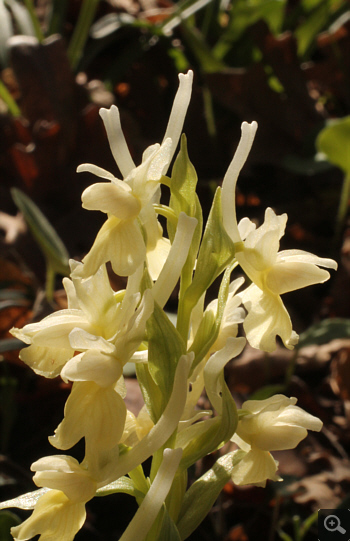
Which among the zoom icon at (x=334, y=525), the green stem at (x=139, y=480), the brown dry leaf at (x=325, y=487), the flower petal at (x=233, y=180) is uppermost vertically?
the flower petal at (x=233, y=180)

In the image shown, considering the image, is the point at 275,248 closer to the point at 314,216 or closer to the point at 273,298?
the point at 273,298

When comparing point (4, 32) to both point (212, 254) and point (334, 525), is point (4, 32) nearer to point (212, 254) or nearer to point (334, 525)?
point (212, 254)

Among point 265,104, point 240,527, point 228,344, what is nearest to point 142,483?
point 228,344

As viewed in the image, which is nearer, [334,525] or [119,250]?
[119,250]

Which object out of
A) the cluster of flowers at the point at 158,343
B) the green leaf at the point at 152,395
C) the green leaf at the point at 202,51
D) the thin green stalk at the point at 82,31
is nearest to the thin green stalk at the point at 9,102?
the thin green stalk at the point at 82,31

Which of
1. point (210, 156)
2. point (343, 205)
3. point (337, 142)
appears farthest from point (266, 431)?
point (210, 156)

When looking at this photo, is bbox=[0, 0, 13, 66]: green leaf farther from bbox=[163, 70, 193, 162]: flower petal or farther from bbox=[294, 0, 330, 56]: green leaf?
bbox=[163, 70, 193, 162]: flower petal

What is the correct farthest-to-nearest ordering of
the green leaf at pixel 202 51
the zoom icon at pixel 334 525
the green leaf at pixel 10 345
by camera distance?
the green leaf at pixel 202 51
the green leaf at pixel 10 345
the zoom icon at pixel 334 525

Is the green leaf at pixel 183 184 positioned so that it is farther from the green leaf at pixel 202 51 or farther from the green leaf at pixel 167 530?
the green leaf at pixel 202 51
